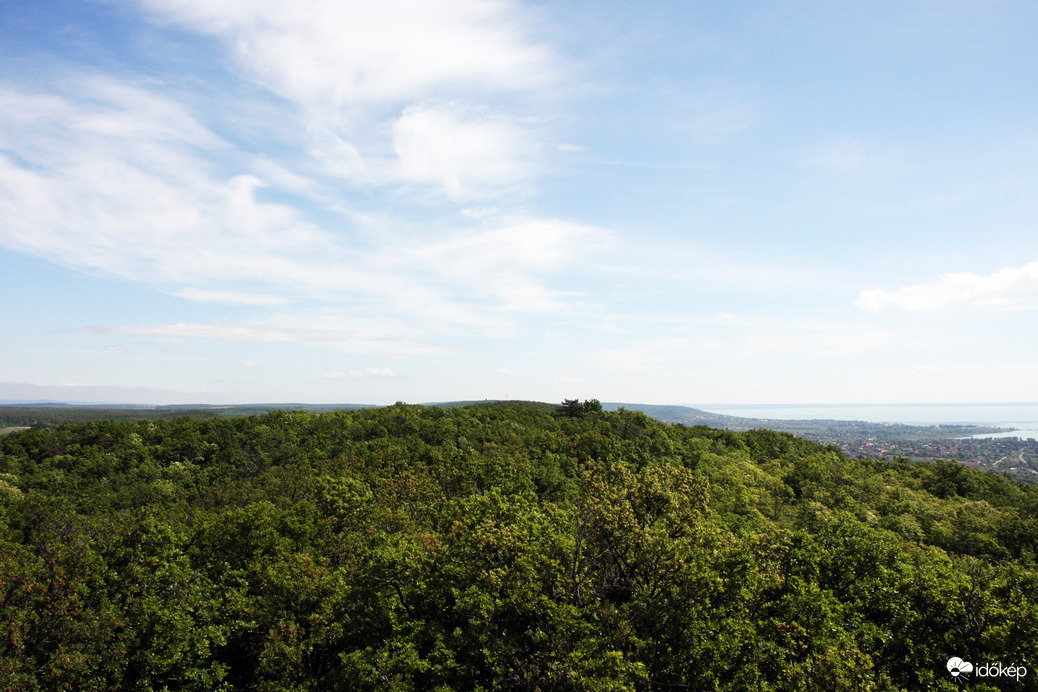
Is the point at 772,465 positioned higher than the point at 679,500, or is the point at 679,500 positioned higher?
the point at 679,500

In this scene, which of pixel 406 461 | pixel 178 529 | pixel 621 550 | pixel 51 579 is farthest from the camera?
pixel 406 461

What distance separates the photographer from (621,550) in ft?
83.8

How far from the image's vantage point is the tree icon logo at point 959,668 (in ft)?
62.3

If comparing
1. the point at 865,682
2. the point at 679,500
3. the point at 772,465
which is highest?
the point at 679,500

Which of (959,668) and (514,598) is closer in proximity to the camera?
(959,668)

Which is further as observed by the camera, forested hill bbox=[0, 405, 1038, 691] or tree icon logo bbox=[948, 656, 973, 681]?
forested hill bbox=[0, 405, 1038, 691]

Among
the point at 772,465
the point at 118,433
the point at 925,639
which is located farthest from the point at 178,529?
the point at 772,465

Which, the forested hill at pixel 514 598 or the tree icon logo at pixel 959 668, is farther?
the forested hill at pixel 514 598

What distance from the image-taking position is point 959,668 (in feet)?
63.0

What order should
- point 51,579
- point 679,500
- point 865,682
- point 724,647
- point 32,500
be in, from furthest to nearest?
point 32,500
point 51,579
point 679,500
point 724,647
point 865,682

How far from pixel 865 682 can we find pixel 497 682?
14617 millimetres

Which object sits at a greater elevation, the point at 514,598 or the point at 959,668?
the point at 514,598

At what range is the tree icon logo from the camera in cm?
1900

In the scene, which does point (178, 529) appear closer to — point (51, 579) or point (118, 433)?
point (51, 579)
